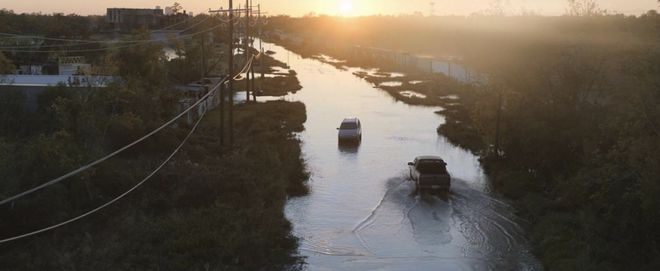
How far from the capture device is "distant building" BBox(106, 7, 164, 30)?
118m

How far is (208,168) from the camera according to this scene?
22.1 m

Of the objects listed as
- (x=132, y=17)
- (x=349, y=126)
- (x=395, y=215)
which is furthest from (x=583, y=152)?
(x=132, y=17)

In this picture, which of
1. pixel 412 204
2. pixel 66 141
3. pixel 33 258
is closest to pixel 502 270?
pixel 412 204

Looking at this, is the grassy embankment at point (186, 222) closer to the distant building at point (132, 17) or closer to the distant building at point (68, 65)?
the distant building at point (68, 65)

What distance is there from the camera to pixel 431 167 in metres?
24.0

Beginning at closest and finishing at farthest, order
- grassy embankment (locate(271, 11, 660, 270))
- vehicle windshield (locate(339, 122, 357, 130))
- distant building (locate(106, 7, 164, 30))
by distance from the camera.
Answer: grassy embankment (locate(271, 11, 660, 270)) → vehicle windshield (locate(339, 122, 357, 130)) → distant building (locate(106, 7, 164, 30))

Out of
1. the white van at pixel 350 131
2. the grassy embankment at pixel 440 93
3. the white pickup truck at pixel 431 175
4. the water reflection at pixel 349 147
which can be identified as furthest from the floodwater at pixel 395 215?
the grassy embankment at pixel 440 93

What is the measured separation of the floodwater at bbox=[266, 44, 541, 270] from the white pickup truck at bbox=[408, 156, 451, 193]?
0.43 metres

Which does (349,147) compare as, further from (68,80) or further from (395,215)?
(68,80)

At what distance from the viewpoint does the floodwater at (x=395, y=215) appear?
1758cm

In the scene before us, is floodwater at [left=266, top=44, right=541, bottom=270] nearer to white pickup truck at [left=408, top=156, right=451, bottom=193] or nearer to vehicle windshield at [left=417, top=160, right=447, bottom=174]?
white pickup truck at [left=408, top=156, right=451, bottom=193]

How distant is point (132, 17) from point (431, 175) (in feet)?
369

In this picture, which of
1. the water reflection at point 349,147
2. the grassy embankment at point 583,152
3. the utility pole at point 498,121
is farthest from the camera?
the water reflection at point 349,147

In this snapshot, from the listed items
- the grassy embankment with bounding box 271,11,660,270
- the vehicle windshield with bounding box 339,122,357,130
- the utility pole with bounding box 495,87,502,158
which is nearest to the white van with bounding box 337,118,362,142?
the vehicle windshield with bounding box 339,122,357,130
